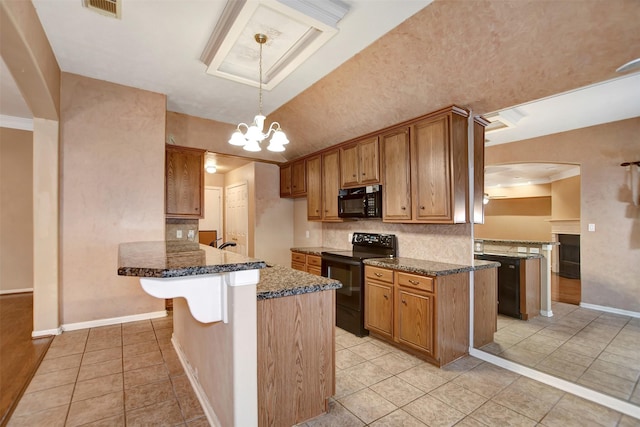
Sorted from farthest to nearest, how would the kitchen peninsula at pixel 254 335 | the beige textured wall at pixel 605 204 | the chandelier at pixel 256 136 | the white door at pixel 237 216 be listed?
1. the white door at pixel 237 216
2. the beige textured wall at pixel 605 204
3. the chandelier at pixel 256 136
4. the kitchen peninsula at pixel 254 335

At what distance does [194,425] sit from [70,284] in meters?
2.67

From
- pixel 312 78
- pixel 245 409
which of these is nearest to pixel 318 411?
pixel 245 409

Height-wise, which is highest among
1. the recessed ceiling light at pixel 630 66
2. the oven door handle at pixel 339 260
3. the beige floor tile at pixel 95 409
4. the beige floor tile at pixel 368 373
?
the recessed ceiling light at pixel 630 66

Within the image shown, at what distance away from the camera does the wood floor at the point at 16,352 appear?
2127 mm

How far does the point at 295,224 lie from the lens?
5.68m

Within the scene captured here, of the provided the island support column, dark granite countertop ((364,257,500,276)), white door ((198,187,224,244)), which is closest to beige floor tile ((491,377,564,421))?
dark granite countertop ((364,257,500,276))

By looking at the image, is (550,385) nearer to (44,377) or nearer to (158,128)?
(44,377)

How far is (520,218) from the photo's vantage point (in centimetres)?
536

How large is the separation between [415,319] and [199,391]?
1.90m

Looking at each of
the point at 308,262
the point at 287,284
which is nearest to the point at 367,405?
the point at 287,284

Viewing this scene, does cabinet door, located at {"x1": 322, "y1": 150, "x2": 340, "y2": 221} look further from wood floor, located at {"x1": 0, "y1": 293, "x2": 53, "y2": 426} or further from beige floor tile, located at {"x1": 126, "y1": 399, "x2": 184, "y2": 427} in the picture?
wood floor, located at {"x1": 0, "y1": 293, "x2": 53, "y2": 426}

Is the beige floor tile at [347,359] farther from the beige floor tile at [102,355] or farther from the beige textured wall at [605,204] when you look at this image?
the beige textured wall at [605,204]

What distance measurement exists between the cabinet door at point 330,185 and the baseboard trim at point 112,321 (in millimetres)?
2647

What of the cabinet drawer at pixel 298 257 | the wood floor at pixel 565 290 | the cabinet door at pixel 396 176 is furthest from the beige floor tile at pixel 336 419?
the wood floor at pixel 565 290
